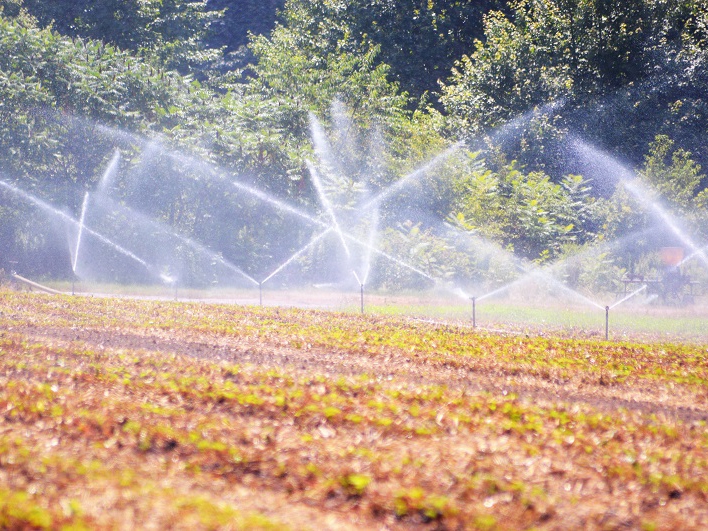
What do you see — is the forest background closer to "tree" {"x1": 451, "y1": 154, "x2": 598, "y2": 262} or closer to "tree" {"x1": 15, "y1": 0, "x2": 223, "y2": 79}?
"tree" {"x1": 451, "y1": 154, "x2": 598, "y2": 262}

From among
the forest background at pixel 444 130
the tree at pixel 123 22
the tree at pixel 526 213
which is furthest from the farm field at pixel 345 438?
the tree at pixel 123 22

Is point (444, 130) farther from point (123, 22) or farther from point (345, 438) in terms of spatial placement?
point (345, 438)

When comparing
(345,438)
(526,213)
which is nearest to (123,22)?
(526,213)

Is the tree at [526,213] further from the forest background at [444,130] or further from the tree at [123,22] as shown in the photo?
the tree at [123,22]

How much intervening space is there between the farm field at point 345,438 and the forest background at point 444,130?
1497 cm

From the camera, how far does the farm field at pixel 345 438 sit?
5387mm

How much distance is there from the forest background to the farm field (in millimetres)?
14974

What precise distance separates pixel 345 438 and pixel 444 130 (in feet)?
106

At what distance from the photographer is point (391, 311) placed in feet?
68.8

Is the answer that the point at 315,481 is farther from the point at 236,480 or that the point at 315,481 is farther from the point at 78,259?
the point at 78,259

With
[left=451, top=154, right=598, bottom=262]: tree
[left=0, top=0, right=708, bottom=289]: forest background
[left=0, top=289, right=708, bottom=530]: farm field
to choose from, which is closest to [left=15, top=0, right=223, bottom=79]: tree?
[left=0, top=0, right=708, bottom=289]: forest background

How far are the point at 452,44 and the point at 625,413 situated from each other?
40056mm

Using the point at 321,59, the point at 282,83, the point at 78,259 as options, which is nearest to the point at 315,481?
the point at 78,259

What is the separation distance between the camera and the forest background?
2797 centimetres
